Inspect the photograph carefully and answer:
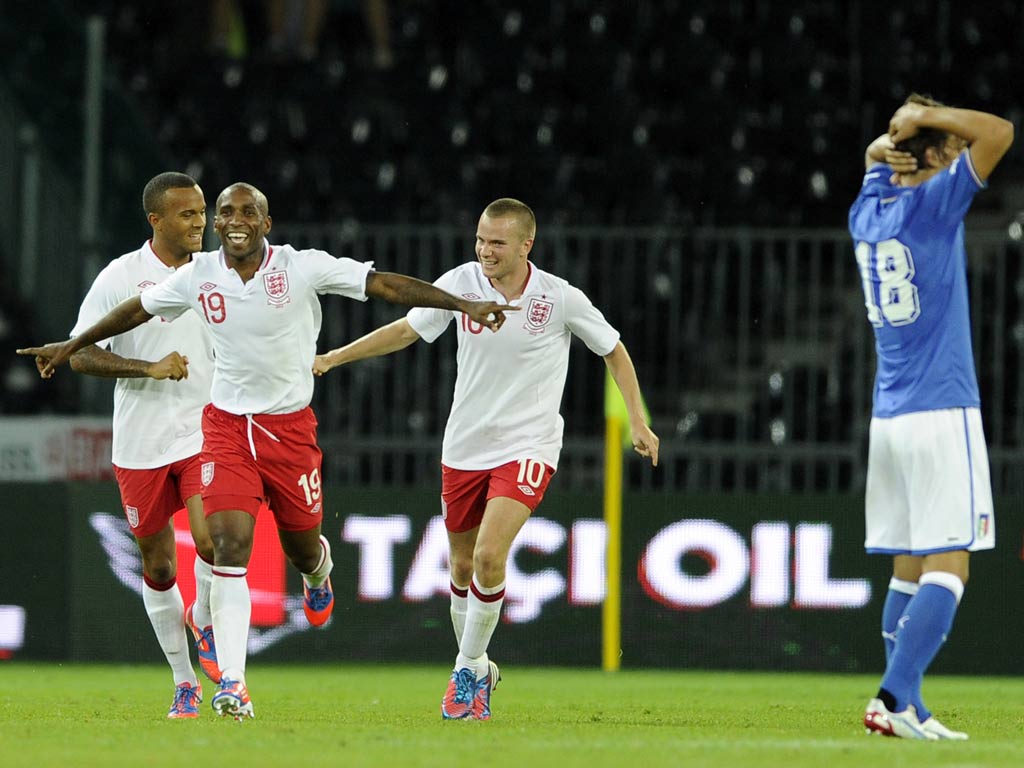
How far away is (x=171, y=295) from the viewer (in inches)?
309

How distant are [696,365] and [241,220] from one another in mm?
6248

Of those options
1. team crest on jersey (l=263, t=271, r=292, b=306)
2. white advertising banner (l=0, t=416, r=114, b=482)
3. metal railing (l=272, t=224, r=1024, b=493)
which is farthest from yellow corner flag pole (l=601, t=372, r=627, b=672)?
team crest on jersey (l=263, t=271, r=292, b=306)

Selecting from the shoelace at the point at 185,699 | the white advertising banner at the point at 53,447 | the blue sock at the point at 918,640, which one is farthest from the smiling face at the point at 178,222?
the white advertising banner at the point at 53,447

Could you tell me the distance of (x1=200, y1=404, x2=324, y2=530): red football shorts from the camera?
7723 millimetres

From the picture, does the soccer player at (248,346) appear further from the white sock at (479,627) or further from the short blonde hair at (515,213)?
the white sock at (479,627)

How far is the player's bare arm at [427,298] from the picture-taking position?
7500 mm

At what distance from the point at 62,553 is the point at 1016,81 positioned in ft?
31.7

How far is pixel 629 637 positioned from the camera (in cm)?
1226

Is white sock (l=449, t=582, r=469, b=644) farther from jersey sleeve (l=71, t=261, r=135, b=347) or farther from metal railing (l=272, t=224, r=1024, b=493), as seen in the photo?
metal railing (l=272, t=224, r=1024, b=493)

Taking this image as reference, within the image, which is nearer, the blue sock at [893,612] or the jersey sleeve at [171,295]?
the blue sock at [893,612]

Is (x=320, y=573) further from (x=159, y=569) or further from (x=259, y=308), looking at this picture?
(x=259, y=308)

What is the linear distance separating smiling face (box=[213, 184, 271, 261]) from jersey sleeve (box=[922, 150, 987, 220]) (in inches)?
106

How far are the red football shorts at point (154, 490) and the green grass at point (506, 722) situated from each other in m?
0.85

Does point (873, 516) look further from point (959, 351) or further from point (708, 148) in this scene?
point (708, 148)
